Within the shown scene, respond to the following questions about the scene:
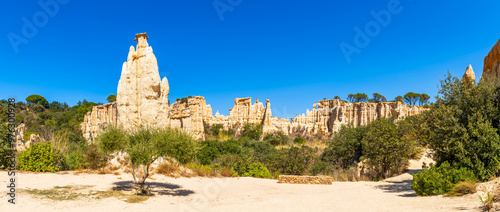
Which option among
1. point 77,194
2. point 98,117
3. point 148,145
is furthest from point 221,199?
point 98,117

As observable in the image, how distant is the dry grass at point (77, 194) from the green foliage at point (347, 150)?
16406mm

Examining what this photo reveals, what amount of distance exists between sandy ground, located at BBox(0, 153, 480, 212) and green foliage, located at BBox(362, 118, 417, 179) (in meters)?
6.14

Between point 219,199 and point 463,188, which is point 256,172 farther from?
point 463,188

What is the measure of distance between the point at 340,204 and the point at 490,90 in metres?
6.34

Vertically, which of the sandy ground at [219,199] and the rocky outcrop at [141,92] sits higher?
the rocky outcrop at [141,92]

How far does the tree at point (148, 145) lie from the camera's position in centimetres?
876

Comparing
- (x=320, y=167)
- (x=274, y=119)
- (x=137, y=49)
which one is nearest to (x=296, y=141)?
(x=274, y=119)

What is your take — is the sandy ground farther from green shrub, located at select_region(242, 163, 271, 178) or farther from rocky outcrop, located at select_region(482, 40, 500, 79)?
rocky outcrop, located at select_region(482, 40, 500, 79)

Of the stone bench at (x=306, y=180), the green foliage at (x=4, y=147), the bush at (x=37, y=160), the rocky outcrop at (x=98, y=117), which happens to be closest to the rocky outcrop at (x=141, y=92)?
the bush at (x=37, y=160)

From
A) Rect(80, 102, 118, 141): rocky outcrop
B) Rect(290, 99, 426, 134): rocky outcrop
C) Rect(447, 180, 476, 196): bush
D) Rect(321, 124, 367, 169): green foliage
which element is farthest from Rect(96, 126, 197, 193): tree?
Rect(290, 99, 426, 134): rocky outcrop

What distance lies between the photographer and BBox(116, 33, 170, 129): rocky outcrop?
47.8 ft

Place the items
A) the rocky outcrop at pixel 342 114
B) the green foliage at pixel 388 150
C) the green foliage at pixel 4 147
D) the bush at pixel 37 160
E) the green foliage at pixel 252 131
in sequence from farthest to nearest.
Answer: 1. the rocky outcrop at pixel 342 114
2. the green foliage at pixel 252 131
3. the green foliage at pixel 388 150
4. the bush at pixel 37 160
5. the green foliage at pixel 4 147

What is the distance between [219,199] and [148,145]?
9.77 feet

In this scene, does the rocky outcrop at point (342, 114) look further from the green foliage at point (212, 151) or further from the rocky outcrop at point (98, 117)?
the green foliage at point (212, 151)
